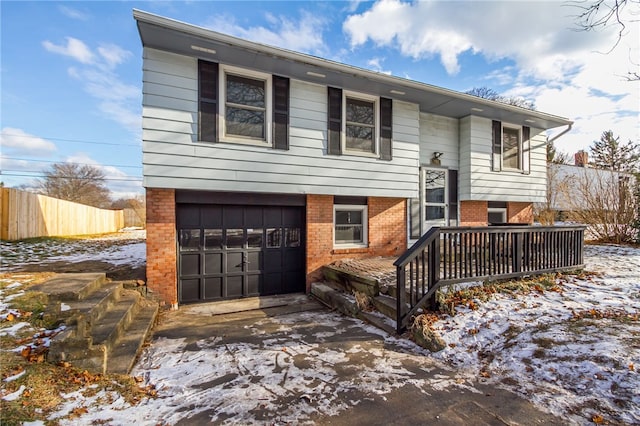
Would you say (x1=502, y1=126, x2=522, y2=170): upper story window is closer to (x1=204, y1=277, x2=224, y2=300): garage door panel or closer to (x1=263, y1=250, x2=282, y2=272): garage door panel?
(x1=263, y1=250, x2=282, y2=272): garage door panel

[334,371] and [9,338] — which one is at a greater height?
[9,338]

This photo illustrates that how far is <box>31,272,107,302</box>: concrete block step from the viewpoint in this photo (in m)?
3.81

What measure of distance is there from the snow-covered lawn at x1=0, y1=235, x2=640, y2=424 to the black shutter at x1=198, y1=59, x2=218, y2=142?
3.74 meters

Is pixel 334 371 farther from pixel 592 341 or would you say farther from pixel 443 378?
pixel 592 341

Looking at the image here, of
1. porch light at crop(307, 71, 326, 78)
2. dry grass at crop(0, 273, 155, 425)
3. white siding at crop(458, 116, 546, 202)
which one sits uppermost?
porch light at crop(307, 71, 326, 78)

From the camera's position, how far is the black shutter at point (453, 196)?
28.9ft

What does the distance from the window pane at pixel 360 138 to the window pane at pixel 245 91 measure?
221 cm

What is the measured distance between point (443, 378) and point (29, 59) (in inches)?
614

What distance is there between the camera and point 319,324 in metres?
4.91

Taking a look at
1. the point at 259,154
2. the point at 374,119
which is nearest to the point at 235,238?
the point at 259,154

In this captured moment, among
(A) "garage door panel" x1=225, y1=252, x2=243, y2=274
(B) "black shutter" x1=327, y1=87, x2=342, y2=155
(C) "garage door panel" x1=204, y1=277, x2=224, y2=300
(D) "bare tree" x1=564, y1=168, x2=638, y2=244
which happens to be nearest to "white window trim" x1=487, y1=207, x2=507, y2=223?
(D) "bare tree" x1=564, y1=168, x2=638, y2=244

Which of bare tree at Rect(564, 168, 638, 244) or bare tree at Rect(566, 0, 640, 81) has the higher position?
bare tree at Rect(566, 0, 640, 81)

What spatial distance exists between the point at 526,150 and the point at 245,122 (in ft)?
30.1

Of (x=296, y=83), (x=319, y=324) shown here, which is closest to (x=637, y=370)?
(x=319, y=324)
